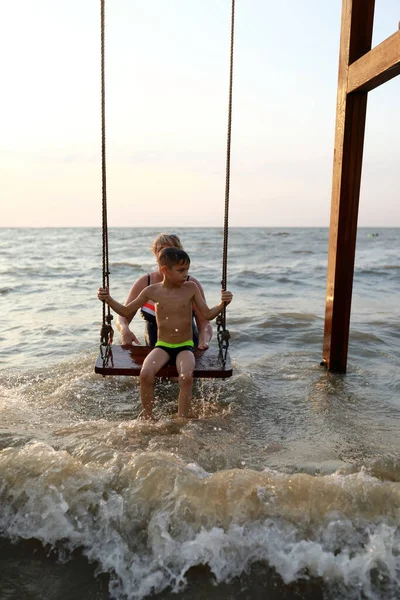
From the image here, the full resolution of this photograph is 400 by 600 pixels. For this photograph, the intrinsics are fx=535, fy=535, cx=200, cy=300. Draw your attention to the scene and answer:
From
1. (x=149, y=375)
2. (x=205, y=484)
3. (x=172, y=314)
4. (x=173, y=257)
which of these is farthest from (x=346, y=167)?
(x=205, y=484)

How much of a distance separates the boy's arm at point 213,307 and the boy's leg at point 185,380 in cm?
30

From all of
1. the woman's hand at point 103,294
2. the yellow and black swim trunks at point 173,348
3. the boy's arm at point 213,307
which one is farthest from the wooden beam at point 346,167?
the woman's hand at point 103,294

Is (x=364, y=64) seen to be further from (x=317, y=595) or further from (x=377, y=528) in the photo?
(x=317, y=595)

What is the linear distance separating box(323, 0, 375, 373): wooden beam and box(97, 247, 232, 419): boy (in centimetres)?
133

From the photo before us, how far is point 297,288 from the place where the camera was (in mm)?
11289

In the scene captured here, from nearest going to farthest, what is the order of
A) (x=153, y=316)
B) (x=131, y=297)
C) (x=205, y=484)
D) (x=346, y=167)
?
1. (x=205, y=484)
2. (x=346, y=167)
3. (x=131, y=297)
4. (x=153, y=316)

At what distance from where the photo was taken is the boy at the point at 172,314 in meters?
3.54

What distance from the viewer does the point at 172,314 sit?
3.80 metres

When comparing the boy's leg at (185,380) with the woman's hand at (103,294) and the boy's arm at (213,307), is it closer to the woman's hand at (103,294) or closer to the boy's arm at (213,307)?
the boy's arm at (213,307)

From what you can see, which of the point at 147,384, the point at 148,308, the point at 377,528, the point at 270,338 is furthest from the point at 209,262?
the point at 377,528

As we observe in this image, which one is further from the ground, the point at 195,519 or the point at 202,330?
the point at 202,330

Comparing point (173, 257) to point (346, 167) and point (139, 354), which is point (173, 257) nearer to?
point (139, 354)

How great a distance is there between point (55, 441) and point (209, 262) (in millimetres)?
16191

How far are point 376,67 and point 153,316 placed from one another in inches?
100
